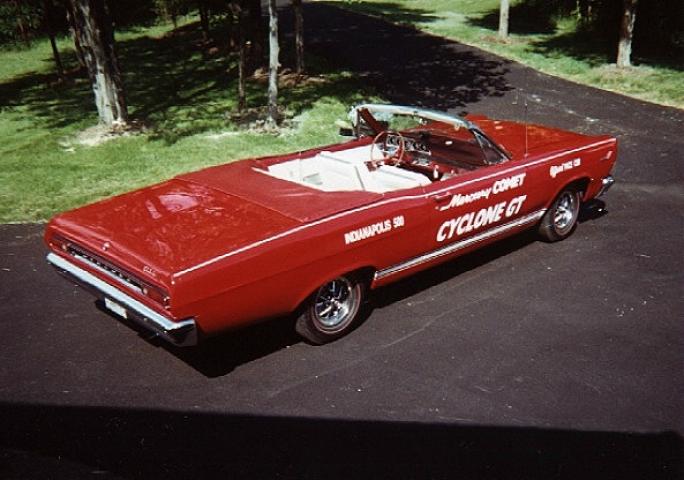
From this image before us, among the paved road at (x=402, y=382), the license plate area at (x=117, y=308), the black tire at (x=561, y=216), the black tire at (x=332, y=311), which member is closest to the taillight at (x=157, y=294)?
the license plate area at (x=117, y=308)

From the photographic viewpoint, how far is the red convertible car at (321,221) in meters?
3.88

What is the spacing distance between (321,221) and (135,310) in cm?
139

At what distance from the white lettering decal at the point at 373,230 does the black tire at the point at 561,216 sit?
2300 millimetres

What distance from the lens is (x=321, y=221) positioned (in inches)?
170

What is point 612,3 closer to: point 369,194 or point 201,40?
point 201,40

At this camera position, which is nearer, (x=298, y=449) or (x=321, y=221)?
(x=298, y=449)

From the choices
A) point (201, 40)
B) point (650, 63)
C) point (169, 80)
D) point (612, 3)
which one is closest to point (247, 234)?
point (169, 80)

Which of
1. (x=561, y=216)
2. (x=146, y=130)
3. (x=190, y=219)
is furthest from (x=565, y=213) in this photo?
(x=146, y=130)

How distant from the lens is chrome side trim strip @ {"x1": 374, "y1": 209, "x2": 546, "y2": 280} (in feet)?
15.9

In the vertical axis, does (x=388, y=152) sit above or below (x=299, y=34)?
below

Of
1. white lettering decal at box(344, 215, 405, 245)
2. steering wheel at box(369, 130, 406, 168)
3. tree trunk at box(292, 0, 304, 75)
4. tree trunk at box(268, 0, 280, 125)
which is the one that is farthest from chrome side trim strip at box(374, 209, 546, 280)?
tree trunk at box(292, 0, 304, 75)

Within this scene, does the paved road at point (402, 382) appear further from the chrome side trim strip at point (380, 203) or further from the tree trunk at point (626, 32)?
the tree trunk at point (626, 32)

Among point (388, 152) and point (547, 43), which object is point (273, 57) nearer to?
point (388, 152)

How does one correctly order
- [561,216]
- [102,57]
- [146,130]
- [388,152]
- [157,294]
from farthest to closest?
[146,130]
[102,57]
[561,216]
[388,152]
[157,294]
